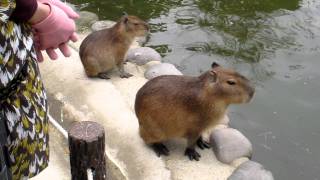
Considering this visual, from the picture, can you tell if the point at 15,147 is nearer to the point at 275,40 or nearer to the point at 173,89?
the point at 173,89

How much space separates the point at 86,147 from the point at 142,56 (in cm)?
291

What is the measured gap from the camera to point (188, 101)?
3898 millimetres

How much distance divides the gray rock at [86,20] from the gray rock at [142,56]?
109 cm

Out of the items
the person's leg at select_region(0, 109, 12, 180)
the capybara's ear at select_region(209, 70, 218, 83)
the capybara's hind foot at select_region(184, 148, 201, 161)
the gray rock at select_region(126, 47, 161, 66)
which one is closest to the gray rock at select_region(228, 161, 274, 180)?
the capybara's hind foot at select_region(184, 148, 201, 161)

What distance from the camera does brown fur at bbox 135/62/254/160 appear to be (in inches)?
151

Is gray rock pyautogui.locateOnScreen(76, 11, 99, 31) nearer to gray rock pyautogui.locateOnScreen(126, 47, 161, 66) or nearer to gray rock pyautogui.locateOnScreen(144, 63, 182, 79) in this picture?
gray rock pyautogui.locateOnScreen(126, 47, 161, 66)

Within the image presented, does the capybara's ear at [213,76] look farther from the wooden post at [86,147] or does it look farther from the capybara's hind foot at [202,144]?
the wooden post at [86,147]

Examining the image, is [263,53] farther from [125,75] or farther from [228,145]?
[228,145]

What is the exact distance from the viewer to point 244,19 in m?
6.98

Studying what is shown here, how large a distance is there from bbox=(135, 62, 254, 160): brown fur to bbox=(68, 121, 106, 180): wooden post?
35.2 inches

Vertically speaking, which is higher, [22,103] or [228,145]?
[22,103]

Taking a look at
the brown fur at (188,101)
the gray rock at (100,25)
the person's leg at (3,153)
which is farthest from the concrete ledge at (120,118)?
the person's leg at (3,153)

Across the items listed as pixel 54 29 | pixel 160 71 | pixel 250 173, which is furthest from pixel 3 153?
pixel 160 71

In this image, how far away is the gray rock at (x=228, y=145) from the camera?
13.5 feet
